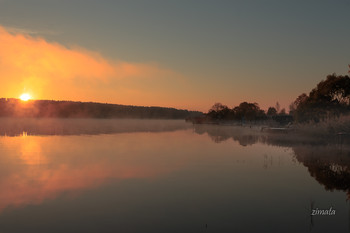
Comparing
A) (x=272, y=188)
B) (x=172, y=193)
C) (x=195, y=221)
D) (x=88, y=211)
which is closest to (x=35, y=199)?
(x=88, y=211)

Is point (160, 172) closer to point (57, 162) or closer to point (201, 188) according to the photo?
point (201, 188)

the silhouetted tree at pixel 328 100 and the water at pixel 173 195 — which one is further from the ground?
the silhouetted tree at pixel 328 100

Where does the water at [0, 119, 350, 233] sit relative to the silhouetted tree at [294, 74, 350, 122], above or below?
below

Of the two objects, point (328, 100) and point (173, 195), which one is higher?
point (328, 100)

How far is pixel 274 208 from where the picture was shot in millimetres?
11469

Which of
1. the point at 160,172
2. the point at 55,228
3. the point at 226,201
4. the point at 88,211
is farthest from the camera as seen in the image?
the point at 160,172

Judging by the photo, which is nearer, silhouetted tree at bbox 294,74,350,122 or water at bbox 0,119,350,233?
water at bbox 0,119,350,233

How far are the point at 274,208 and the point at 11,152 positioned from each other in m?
24.3

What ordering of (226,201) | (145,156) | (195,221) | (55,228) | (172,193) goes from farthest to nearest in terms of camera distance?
(145,156) < (172,193) < (226,201) < (195,221) < (55,228)

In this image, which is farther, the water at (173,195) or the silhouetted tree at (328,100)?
the silhouetted tree at (328,100)

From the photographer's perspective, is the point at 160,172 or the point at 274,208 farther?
the point at 160,172

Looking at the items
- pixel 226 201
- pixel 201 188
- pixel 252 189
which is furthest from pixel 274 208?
pixel 201 188

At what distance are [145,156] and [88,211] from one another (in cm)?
1458

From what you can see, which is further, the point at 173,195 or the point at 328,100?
the point at 328,100
